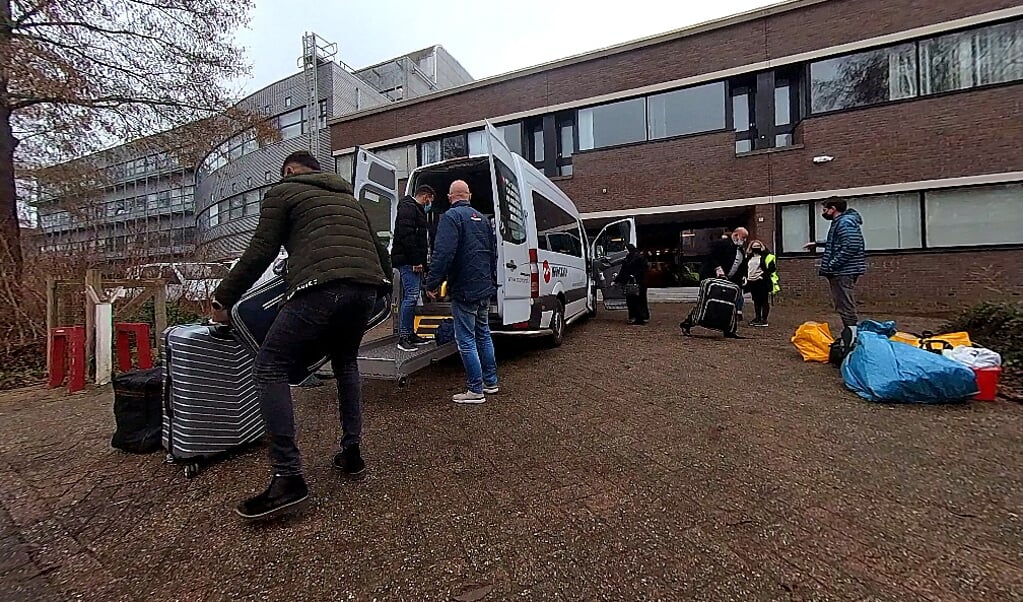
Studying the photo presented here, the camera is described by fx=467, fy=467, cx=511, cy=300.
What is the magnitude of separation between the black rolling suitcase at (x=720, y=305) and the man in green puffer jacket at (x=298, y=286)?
230 inches

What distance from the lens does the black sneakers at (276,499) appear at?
2.17m

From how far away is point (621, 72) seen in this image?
14.4 metres

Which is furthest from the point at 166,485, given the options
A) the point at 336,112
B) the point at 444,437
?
the point at 336,112

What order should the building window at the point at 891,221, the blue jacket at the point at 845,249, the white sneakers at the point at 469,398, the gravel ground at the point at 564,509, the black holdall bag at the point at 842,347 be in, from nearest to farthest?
1. the gravel ground at the point at 564,509
2. the white sneakers at the point at 469,398
3. the black holdall bag at the point at 842,347
4. the blue jacket at the point at 845,249
5. the building window at the point at 891,221

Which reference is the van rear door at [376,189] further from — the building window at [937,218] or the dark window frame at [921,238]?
the building window at [937,218]

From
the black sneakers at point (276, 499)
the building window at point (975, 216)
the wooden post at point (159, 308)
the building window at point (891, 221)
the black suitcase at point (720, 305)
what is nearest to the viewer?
the black sneakers at point (276, 499)

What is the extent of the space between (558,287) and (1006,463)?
486 cm

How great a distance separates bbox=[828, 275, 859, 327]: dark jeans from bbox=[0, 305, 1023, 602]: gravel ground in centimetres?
178

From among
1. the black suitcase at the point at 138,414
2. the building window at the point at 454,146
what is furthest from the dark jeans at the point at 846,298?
the building window at the point at 454,146

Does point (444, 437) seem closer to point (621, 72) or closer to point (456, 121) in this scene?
point (621, 72)

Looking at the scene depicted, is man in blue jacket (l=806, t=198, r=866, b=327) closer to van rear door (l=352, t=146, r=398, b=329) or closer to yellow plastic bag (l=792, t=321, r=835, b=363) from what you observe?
yellow plastic bag (l=792, t=321, r=835, b=363)

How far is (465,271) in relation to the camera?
3.97 meters

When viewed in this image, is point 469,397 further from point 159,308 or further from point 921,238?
point 921,238

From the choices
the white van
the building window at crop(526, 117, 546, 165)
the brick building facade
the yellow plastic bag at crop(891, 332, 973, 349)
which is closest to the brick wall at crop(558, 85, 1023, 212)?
the brick building facade
